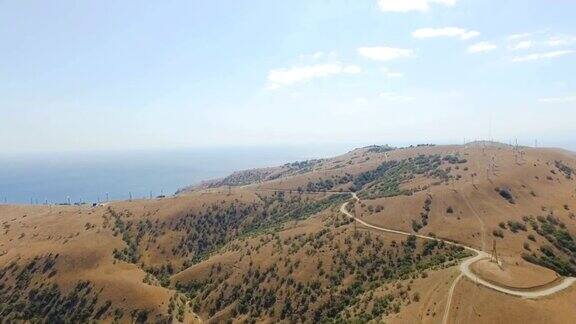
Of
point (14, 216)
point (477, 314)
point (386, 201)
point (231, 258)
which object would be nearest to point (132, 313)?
point (231, 258)

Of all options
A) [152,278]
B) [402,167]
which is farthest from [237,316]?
[402,167]

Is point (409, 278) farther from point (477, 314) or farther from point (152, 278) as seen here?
point (152, 278)

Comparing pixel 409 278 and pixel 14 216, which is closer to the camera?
pixel 409 278

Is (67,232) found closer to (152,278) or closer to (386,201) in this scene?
(152,278)

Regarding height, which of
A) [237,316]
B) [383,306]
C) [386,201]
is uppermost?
[386,201]

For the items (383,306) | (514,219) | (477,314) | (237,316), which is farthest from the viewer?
(514,219)

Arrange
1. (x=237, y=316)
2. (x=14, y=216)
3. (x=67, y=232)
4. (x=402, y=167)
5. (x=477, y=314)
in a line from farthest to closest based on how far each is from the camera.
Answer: (x=402, y=167) < (x=14, y=216) < (x=67, y=232) < (x=237, y=316) < (x=477, y=314)

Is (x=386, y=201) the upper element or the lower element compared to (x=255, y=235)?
upper
